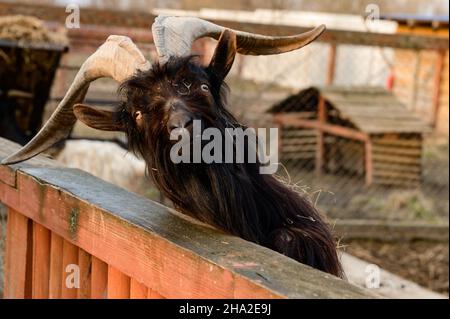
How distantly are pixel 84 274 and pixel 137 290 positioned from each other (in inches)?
15.9

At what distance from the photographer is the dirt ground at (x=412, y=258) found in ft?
26.7

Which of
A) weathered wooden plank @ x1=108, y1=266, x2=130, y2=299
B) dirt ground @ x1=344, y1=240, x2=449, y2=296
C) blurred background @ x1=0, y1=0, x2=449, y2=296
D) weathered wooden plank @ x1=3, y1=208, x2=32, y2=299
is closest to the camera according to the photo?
weathered wooden plank @ x1=108, y1=266, x2=130, y2=299

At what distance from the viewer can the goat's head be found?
280cm

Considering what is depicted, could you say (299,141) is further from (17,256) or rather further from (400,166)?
(17,256)

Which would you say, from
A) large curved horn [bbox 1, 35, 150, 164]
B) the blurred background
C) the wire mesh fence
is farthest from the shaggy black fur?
the wire mesh fence

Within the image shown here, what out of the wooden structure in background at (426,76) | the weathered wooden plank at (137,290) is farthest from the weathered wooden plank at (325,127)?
the weathered wooden plank at (137,290)

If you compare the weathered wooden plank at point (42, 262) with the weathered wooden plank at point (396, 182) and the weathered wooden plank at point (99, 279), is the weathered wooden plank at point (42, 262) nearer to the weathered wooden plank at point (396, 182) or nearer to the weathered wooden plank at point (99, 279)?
the weathered wooden plank at point (99, 279)

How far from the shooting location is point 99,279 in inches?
99.0

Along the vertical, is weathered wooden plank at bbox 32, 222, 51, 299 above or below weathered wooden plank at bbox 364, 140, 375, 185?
above

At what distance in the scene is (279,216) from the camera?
10.1ft

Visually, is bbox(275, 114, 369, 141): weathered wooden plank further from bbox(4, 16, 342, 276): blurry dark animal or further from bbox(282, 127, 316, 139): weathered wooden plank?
bbox(4, 16, 342, 276): blurry dark animal

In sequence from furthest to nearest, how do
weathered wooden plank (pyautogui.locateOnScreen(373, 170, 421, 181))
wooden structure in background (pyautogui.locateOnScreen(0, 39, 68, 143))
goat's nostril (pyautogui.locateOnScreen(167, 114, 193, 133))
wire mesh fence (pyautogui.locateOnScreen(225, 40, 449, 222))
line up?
weathered wooden plank (pyautogui.locateOnScreen(373, 170, 421, 181))
wire mesh fence (pyautogui.locateOnScreen(225, 40, 449, 222))
wooden structure in background (pyautogui.locateOnScreen(0, 39, 68, 143))
goat's nostril (pyautogui.locateOnScreen(167, 114, 193, 133))

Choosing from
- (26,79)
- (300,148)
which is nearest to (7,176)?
(26,79)

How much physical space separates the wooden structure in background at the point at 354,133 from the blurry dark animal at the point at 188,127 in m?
7.87
